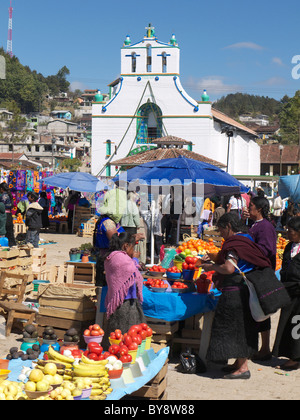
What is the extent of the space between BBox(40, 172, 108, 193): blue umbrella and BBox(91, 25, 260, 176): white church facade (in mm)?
20268

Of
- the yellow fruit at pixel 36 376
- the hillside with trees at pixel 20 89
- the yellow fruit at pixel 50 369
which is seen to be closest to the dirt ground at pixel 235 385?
the yellow fruit at pixel 50 369

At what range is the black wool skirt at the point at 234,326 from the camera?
616 centimetres

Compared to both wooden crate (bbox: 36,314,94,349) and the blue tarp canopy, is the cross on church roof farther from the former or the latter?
wooden crate (bbox: 36,314,94,349)

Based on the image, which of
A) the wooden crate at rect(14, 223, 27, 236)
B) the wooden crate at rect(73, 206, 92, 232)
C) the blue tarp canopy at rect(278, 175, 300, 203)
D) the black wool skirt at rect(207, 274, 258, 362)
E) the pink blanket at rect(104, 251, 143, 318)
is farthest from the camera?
the wooden crate at rect(73, 206, 92, 232)

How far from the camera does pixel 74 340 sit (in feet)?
→ 20.1

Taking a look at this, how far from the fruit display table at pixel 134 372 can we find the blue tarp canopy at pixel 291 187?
1144cm

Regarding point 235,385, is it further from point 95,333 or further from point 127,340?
point 95,333

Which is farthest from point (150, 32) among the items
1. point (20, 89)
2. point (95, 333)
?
point (20, 89)

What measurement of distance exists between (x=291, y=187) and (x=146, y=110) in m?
25.9

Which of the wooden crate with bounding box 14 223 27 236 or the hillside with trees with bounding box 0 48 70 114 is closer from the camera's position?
the wooden crate with bounding box 14 223 27 236

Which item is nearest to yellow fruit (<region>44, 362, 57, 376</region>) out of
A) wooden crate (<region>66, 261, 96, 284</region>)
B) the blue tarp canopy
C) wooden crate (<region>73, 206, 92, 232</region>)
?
wooden crate (<region>66, 261, 96, 284</region>)

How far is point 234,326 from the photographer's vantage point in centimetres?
617

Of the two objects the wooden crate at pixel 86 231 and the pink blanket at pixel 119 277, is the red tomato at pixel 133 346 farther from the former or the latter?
the wooden crate at pixel 86 231

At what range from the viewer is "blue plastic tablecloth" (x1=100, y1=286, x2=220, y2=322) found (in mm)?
6734
